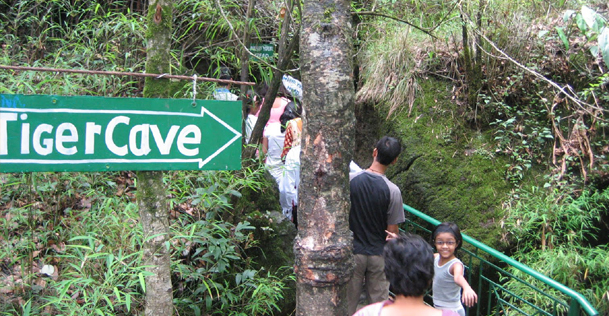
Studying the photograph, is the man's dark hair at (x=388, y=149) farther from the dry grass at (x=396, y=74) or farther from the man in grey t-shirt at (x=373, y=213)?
the dry grass at (x=396, y=74)

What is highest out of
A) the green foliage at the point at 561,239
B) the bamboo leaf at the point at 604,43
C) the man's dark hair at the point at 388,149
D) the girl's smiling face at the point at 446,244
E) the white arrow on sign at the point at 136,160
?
the bamboo leaf at the point at 604,43

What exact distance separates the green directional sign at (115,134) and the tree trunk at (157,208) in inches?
10.1

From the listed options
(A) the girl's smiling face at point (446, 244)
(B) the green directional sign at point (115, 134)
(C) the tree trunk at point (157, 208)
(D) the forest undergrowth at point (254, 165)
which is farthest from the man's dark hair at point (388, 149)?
(C) the tree trunk at point (157, 208)

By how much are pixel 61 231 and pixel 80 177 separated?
22.8 inches

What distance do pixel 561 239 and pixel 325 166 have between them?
3.74 meters

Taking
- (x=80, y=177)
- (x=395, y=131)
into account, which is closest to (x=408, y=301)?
(x=80, y=177)

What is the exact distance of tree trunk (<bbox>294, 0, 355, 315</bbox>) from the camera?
1938 mm

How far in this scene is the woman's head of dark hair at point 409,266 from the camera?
1.92m

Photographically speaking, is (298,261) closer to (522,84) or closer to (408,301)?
(408,301)

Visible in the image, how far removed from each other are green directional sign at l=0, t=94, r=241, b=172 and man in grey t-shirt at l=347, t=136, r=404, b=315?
1.43 metres

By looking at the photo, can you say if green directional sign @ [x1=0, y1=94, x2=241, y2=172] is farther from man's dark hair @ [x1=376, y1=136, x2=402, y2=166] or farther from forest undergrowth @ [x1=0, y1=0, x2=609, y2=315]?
man's dark hair @ [x1=376, y1=136, x2=402, y2=166]

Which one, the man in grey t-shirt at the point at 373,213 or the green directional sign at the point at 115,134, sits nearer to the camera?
the green directional sign at the point at 115,134

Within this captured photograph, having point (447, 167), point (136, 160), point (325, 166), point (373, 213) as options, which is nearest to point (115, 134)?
point (136, 160)

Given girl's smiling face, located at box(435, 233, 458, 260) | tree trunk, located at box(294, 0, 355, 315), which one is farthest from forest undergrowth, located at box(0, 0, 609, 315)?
girl's smiling face, located at box(435, 233, 458, 260)
